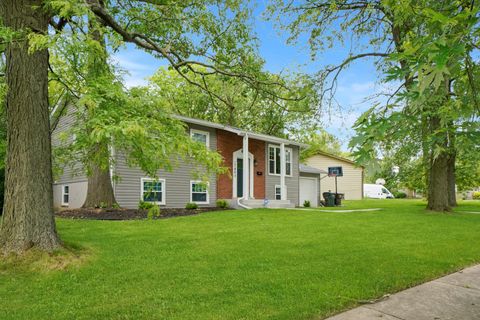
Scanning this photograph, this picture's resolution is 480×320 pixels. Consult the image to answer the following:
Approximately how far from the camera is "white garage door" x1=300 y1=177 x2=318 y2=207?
2656 cm

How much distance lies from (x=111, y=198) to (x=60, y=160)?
7.71m

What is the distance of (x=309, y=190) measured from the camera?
27016 mm

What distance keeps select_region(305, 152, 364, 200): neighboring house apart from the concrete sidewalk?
31711 mm

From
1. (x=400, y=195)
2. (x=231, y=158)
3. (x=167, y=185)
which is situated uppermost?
(x=231, y=158)

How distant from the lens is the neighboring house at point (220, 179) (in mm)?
14906

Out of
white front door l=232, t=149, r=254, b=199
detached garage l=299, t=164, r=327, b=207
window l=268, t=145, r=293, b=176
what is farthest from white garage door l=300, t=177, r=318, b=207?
white front door l=232, t=149, r=254, b=199

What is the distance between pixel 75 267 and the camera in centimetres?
548

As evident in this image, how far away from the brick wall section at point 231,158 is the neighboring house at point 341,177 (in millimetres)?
17205

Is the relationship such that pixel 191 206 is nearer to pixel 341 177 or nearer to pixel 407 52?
pixel 407 52

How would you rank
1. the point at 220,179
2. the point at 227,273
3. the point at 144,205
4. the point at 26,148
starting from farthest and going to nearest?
the point at 220,179 → the point at 144,205 → the point at 26,148 → the point at 227,273

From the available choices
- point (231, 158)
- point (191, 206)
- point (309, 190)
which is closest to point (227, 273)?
point (191, 206)

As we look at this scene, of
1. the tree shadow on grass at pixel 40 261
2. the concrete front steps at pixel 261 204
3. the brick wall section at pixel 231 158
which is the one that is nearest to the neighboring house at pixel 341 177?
the brick wall section at pixel 231 158

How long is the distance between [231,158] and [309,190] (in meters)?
10.4

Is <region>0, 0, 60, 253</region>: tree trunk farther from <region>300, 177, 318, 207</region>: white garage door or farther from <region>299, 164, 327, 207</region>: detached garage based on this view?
<region>300, 177, 318, 207</region>: white garage door
